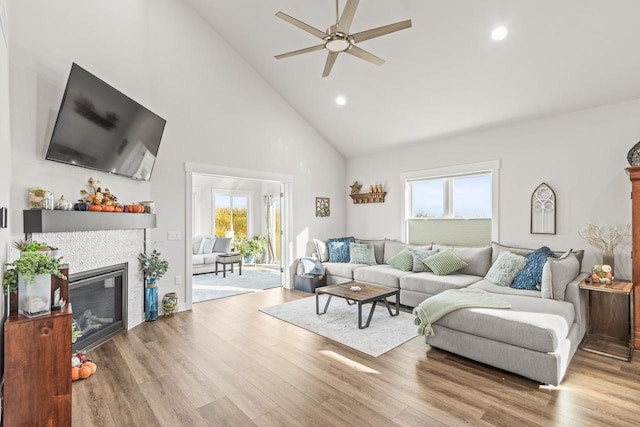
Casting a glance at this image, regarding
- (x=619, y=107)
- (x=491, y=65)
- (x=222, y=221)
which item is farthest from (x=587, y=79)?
(x=222, y=221)

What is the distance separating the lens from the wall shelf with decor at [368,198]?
6436 mm

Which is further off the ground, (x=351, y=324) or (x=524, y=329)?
(x=524, y=329)

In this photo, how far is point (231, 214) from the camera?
9305 mm

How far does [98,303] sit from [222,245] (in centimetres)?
466

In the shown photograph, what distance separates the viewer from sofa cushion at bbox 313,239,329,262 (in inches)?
252

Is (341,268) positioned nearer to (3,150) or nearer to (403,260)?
(403,260)

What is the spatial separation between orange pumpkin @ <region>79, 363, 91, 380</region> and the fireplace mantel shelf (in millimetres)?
1200

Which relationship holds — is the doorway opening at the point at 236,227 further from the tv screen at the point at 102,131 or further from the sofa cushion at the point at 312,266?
the tv screen at the point at 102,131

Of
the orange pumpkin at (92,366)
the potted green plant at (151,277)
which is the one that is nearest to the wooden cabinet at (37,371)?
the orange pumpkin at (92,366)

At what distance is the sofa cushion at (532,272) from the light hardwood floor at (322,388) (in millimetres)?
839

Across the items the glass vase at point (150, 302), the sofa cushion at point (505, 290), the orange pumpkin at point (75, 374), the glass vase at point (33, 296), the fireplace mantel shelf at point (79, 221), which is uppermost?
the fireplace mantel shelf at point (79, 221)

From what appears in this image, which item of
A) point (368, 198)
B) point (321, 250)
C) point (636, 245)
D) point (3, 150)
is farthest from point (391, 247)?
point (3, 150)

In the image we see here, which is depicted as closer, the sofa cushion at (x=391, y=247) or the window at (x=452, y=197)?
the window at (x=452, y=197)

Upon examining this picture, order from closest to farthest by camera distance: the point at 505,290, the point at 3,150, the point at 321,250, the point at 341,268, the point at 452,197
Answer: the point at 3,150
the point at 505,290
the point at 452,197
the point at 341,268
the point at 321,250
